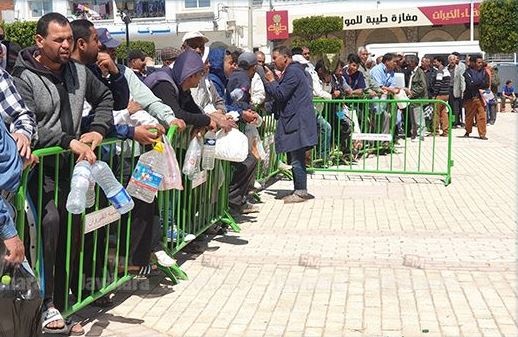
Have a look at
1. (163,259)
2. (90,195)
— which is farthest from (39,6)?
(90,195)

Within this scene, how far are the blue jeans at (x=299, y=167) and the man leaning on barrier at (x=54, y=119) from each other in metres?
4.62

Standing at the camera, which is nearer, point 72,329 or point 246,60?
point 72,329

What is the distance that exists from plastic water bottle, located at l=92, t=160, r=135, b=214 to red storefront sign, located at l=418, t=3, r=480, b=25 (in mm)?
37871

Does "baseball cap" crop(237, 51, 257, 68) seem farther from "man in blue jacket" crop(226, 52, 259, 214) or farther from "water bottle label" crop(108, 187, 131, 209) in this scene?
"water bottle label" crop(108, 187, 131, 209)

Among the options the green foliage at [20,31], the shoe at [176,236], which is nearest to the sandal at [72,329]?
the shoe at [176,236]

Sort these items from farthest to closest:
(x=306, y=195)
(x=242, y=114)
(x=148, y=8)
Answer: (x=148, y=8), (x=306, y=195), (x=242, y=114)

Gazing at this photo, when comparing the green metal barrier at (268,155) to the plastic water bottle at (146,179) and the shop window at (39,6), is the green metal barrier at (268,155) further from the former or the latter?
the shop window at (39,6)

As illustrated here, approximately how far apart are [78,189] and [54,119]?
0.53m

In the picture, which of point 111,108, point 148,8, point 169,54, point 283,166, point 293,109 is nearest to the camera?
point 111,108

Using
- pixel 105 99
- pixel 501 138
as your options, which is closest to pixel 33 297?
pixel 105 99

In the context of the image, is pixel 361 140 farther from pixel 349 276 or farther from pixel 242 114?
pixel 349 276

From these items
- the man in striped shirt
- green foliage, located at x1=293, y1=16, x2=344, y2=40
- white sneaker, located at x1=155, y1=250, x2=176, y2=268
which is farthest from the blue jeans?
green foliage, located at x1=293, y1=16, x2=344, y2=40

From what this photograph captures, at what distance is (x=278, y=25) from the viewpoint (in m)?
43.3

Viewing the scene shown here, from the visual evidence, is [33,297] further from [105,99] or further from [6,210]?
[105,99]
